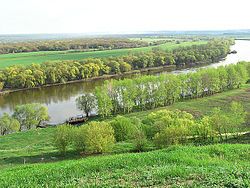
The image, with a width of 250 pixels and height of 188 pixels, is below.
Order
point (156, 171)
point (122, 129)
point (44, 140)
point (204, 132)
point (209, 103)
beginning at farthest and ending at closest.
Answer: point (209, 103), point (44, 140), point (122, 129), point (204, 132), point (156, 171)

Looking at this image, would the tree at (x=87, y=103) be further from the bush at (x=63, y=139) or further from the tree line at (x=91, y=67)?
the tree line at (x=91, y=67)

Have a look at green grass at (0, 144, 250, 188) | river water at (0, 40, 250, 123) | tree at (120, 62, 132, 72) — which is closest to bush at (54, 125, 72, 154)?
green grass at (0, 144, 250, 188)

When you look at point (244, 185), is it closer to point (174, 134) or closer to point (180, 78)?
point (174, 134)

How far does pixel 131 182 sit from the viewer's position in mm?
15836

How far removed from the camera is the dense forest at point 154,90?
179 feet

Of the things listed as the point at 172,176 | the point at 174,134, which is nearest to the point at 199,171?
the point at 172,176

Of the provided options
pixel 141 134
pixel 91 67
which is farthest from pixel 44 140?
pixel 91 67

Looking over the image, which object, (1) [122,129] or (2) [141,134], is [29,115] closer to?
(1) [122,129]

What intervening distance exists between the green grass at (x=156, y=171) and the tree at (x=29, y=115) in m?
29.4

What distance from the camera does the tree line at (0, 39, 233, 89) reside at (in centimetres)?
8375

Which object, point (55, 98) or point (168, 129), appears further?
point (55, 98)

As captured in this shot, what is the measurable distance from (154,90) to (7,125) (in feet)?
81.0

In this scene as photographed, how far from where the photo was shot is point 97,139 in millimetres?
28391

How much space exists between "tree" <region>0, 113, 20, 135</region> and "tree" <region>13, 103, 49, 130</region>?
218 cm
